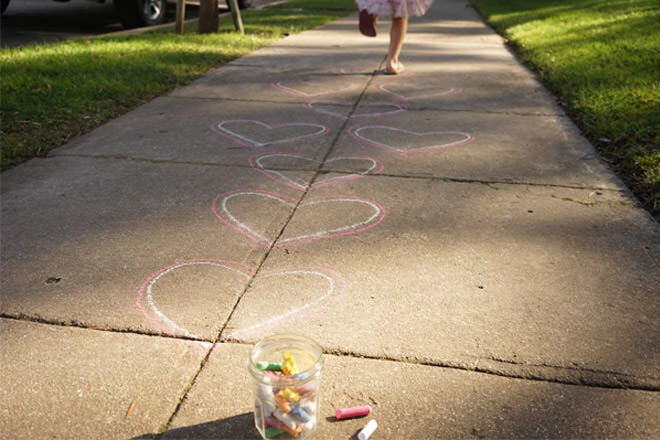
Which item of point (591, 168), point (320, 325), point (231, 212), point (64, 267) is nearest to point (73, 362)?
point (64, 267)

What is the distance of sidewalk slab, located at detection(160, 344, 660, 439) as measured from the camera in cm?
164

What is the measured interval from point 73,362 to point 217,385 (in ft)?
1.71

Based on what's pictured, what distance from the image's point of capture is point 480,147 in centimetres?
403

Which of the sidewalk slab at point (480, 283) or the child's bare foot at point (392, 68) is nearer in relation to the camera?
the sidewalk slab at point (480, 283)

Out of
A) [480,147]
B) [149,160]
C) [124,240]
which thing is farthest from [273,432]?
[480,147]

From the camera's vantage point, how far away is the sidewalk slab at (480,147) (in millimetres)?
3545

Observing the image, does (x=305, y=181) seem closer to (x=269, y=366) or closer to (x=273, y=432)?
(x=269, y=366)

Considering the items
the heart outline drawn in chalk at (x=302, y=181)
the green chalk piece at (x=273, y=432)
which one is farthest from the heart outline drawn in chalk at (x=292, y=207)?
the green chalk piece at (x=273, y=432)

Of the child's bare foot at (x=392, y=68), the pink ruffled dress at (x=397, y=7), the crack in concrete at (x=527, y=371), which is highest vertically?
the pink ruffled dress at (x=397, y=7)

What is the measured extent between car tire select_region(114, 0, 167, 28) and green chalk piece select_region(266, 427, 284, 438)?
9833 millimetres

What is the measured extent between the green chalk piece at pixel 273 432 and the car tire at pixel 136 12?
9833 mm

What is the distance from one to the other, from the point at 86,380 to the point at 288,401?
2.39 feet

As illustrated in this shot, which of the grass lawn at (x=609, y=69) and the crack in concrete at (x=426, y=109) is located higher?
the grass lawn at (x=609, y=69)

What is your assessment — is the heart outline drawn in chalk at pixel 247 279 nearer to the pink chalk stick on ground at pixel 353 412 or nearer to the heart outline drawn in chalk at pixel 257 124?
the pink chalk stick on ground at pixel 353 412
